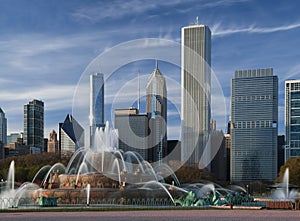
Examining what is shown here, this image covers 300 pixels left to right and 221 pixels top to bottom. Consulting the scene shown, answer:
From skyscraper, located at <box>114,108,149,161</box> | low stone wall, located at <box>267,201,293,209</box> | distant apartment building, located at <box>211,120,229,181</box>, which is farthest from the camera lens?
distant apartment building, located at <box>211,120,229,181</box>

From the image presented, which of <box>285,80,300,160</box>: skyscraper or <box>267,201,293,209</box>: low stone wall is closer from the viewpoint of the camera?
<box>267,201,293,209</box>: low stone wall

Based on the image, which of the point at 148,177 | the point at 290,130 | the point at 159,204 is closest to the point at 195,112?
the point at 290,130

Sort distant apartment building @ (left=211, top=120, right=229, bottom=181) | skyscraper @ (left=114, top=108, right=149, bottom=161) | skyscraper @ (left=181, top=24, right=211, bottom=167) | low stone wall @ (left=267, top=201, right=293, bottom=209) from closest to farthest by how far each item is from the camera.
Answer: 1. low stone wall @ (left=267, top=201, right=293, bottom=209)
2. skyscraper @ (left=114, top=108, right=149, bottom=161)
3. skyscraper @ (left=181, top=24, right=211, bottom=167)
4. distant apartment building @ (left=211, top=120, right=229, bottom=181)

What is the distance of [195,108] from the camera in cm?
13700

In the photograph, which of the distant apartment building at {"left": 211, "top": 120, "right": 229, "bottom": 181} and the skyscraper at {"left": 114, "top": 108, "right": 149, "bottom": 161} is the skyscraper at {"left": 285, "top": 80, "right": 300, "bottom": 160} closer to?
the distant apartment building at {"left": 211, "top": 120, "right": 229, "bottom": 181}

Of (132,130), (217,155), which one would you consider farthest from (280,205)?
(217,155)

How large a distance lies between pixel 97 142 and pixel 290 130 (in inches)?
5231

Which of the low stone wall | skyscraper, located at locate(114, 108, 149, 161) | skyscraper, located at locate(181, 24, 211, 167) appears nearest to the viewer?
the low stone wall

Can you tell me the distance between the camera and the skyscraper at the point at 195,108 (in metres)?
129

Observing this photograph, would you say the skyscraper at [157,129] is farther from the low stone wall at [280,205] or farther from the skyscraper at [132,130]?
the low stone wall at [280,205]

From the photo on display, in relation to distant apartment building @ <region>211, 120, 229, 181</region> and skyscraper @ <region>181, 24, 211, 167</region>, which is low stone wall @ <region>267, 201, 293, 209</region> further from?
distant apartment building @ <region>211, 120, 229, 181</region>

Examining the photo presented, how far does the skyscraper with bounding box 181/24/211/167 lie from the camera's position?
422ft

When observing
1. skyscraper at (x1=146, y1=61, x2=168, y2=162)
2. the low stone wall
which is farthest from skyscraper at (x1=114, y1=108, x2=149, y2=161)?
the low stone wall

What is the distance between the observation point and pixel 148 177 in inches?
1700
